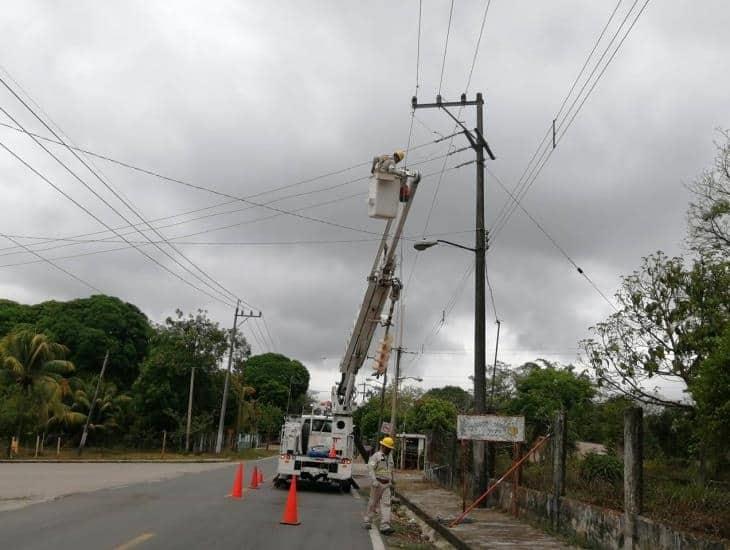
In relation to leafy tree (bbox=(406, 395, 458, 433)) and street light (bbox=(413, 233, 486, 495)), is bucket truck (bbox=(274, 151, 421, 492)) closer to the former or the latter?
street light (bbox=(413, 233, 486, 495))

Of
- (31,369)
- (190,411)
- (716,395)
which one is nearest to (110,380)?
Answer: (190,411)

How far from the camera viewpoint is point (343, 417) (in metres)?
22.7

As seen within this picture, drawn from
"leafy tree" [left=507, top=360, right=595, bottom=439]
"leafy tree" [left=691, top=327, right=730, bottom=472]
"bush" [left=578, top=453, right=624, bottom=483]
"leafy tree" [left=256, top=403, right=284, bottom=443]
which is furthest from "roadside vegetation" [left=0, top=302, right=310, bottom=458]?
"leafy tree" [left=691, top=327, right=730, bottom=472]

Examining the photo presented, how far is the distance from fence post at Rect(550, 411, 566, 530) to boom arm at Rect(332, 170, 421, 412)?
603 centimetres

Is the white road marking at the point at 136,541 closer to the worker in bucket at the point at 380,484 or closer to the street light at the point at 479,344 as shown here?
the worker in bucket at the point at 380,484

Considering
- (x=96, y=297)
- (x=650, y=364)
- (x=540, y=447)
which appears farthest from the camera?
(x=96, y=297)

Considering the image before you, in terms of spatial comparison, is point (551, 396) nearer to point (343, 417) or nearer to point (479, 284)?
point (343, 417)

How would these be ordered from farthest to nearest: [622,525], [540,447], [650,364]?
1. [650,364]
2. [540,447]
3. [622,525]

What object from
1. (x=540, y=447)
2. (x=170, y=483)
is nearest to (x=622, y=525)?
(x=540, y=447)

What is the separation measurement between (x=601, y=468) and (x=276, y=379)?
279 feet

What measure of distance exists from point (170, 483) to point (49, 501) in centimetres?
756

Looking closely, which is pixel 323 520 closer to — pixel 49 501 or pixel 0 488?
pixel 49 501

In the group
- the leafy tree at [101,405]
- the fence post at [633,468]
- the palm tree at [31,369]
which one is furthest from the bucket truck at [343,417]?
the leafy tree at [101,405]

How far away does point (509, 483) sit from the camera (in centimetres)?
1595
